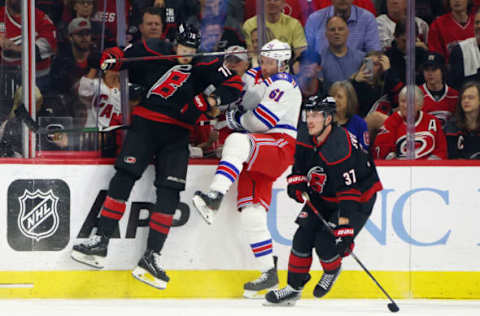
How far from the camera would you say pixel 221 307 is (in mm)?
4281

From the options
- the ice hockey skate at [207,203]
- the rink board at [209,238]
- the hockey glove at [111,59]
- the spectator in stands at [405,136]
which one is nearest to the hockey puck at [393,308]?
the rink board at [209,238]

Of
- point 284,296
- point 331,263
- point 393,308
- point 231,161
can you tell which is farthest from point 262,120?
point 393,308

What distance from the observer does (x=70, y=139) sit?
15.1ft

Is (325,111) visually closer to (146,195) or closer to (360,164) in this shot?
(360,164)

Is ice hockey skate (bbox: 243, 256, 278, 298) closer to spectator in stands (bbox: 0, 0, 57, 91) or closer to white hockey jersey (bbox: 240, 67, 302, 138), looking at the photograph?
white hockey jersey (bbox: 240, 67, 302, 138)

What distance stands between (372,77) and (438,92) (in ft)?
1.32

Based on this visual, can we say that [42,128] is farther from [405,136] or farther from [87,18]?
[405,136]

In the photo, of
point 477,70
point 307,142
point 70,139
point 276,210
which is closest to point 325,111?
point 307,142

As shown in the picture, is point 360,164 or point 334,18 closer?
point 360,164

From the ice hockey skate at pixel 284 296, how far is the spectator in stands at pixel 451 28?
1.56m

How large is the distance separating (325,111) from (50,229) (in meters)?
1.62

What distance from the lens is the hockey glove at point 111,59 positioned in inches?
174

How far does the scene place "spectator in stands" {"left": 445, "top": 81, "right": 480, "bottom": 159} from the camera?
4766 millimetres

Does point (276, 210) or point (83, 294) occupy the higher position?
point (276, 210)
